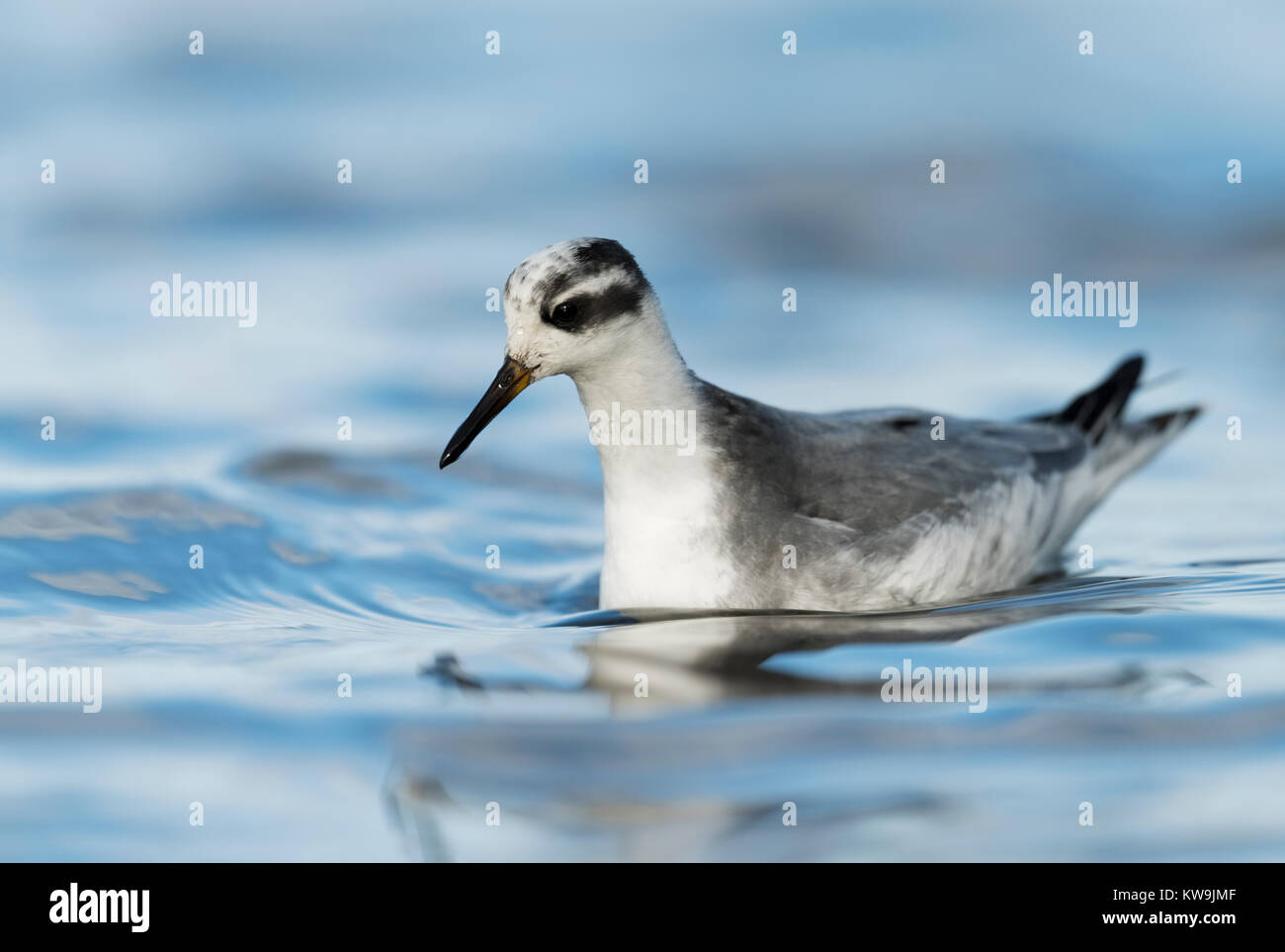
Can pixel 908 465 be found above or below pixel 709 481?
above

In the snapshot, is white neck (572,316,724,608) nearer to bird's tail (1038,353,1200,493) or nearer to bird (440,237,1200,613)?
bird (440,237,1200,613)

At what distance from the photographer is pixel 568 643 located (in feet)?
23.5

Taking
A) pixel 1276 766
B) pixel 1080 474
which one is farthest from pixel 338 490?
pixel 1276 766

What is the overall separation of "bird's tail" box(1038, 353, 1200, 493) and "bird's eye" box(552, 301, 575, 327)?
3320mm

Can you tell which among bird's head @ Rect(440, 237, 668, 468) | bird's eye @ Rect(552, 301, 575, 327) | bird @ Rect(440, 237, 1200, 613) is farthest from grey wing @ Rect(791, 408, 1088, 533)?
bird's eye @ Rect(552, 301, 575, 327)

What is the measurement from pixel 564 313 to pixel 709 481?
35.8 inches

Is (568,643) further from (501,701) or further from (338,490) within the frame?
(338,490)

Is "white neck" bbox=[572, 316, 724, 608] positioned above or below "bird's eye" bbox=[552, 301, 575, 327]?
below

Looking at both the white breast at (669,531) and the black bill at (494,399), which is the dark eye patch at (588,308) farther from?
the white breast at (669,531)

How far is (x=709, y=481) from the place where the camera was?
23.5ft

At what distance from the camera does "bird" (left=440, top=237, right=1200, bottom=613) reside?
7004 millimetres

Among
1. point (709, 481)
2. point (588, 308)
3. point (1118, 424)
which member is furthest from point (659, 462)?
point (1118, 424)

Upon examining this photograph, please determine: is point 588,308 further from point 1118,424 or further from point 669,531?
point 1118,424

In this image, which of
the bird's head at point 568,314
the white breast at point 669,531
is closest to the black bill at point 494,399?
the bird's head at point 568,314
